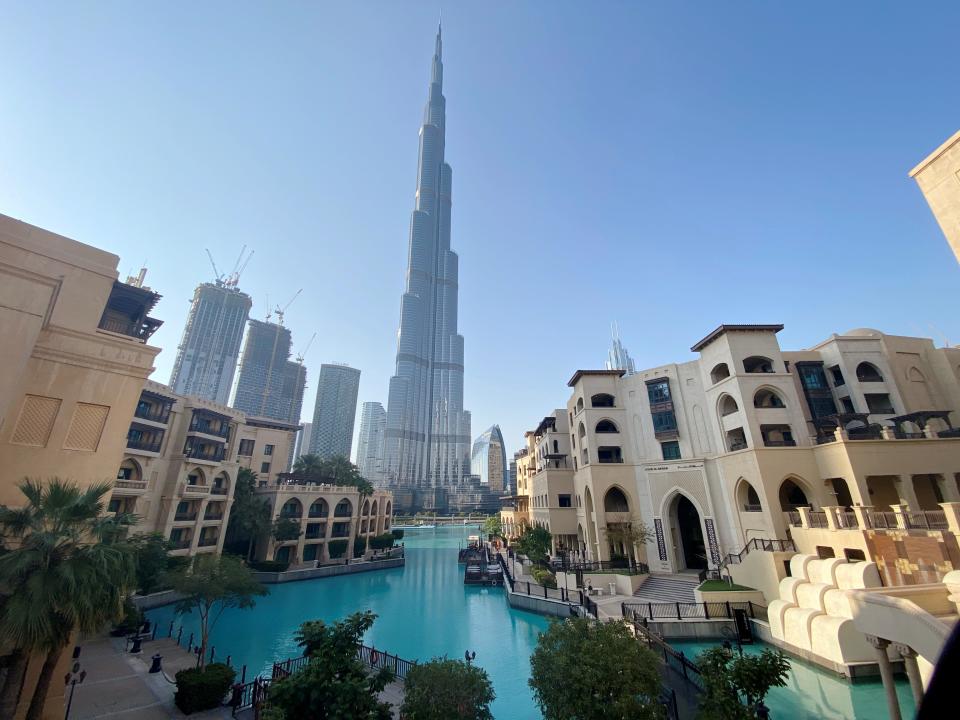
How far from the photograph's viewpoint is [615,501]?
4097 centimetres

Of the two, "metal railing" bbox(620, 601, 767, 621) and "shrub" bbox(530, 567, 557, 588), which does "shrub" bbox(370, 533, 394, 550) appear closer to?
"shrub" bbox(530, 567, 557, 588)

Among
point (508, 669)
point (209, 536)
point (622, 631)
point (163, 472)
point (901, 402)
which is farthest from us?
point (209, 536)

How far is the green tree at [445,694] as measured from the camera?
452 inches

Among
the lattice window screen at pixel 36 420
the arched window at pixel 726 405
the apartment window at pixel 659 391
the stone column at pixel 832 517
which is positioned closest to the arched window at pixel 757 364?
the arched window at pixel 726 405

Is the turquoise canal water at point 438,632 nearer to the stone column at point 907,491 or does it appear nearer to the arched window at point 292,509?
the arched window at point 292,509

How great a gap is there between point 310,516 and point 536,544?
26.6 m

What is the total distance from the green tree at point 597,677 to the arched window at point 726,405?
86.0 feet

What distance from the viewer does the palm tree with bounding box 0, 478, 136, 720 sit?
11.0 metres

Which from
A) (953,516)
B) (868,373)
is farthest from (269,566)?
(868,373)

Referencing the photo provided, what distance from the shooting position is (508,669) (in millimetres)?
22766

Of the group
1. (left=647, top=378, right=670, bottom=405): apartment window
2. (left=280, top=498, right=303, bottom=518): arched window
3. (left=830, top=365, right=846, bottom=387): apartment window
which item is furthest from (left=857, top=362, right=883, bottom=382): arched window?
(left=280, top=498, right=303, bottom=518): arched window

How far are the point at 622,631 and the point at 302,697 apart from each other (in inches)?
344

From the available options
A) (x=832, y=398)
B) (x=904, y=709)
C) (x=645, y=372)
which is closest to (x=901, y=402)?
(x=832, y=398)

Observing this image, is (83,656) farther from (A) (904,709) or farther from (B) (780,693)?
(A) (904,709)
